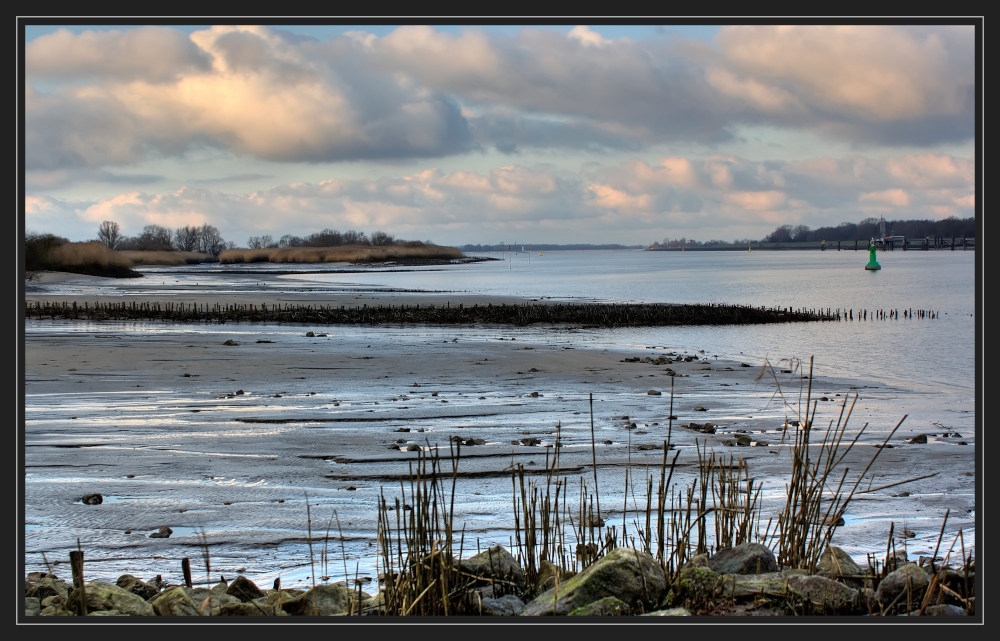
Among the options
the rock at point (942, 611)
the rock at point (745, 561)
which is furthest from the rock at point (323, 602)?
the rock at point (942, 611)

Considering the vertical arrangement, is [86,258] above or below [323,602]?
above

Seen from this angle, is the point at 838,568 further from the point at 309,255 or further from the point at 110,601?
the point at 309,255

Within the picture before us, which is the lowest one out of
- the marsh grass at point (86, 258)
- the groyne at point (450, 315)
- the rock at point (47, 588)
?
the rock at point (47, 588)

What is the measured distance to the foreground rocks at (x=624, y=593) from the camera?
16.4 feet

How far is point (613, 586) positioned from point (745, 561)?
101 cm

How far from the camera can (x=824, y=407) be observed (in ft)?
50.3

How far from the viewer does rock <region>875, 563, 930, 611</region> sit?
5051 mm

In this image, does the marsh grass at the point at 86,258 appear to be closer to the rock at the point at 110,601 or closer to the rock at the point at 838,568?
the rock at the point at 110,601

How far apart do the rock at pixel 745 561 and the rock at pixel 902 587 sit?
0.64 metres

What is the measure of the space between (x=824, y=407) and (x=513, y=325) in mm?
19670

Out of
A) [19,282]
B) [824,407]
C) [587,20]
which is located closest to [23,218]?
[19,282]

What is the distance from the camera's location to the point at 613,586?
5.17 meters

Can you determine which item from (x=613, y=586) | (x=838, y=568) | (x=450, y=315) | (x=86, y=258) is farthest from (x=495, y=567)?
(x=86, y=258)

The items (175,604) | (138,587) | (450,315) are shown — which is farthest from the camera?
(450,315)
